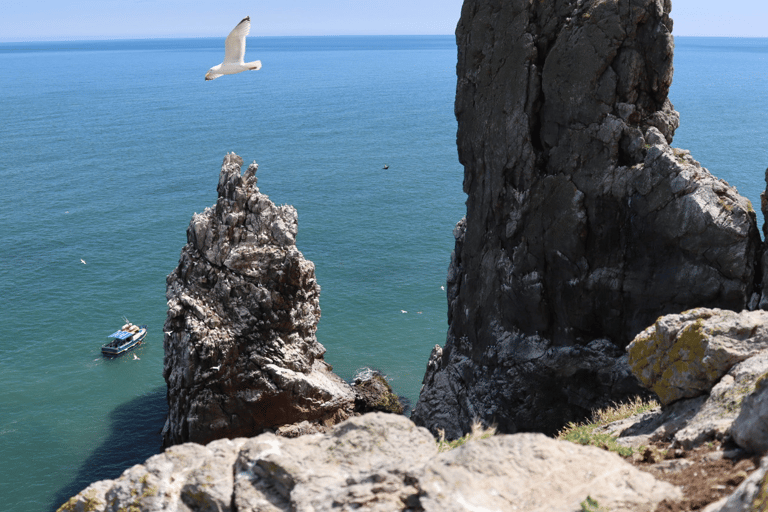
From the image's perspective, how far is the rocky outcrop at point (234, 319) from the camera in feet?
134

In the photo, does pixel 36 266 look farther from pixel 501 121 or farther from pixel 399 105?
pixel 399 105

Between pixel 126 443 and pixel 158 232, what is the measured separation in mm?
44666

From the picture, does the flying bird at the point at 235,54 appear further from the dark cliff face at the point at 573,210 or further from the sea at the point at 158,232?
the sea at the point at 158,232

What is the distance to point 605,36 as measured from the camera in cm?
3009

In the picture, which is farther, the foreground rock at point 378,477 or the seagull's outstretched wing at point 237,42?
the seagull's outstretched wing at point 237,42

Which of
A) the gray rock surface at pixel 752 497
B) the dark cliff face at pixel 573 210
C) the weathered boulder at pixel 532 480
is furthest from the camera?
the dark cliff face at pixel 573 210

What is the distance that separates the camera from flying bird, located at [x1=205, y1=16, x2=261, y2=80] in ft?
88.8

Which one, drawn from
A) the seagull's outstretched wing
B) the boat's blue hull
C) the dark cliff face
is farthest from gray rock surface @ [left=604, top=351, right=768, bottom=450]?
the boat's blue hull

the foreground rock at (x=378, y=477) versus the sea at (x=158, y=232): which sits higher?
the foreground rock at (x=378, y=477)

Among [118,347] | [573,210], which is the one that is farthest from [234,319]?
[118,347]

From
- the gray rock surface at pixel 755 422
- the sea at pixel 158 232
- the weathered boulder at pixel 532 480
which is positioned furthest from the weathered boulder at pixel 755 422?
the sea at pixel 158 232

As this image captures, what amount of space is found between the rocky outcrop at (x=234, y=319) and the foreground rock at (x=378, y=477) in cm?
3040

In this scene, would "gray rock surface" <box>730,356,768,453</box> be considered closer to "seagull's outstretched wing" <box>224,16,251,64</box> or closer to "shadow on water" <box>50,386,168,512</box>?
"seagull's outstretched wing" <box>224,16,251,64</box>

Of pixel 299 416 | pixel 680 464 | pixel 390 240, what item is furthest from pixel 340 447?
pixel 390 240
